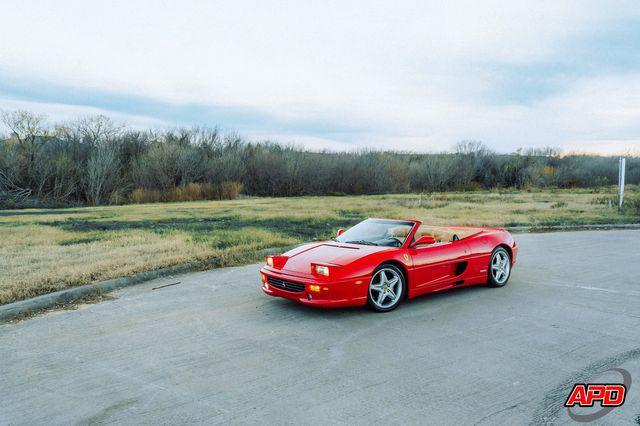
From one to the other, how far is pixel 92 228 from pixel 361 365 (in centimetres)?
1446

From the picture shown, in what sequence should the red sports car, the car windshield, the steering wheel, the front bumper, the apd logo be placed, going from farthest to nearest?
the car windshield
the steering wheel
the red sports car
the front bumper
the apd logo

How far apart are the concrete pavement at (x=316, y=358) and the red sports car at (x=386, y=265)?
27 cm

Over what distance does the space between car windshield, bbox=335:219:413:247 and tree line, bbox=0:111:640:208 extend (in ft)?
110

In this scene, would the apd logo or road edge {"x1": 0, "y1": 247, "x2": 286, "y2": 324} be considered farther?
road edge {"x1": 0, "y1": 247, "x2": 286, "y2": 324}

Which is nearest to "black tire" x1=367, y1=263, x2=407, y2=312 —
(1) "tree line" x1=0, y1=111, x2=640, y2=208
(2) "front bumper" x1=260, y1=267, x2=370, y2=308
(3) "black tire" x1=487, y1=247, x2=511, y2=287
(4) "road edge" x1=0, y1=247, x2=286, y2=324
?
(2) "front bumper" x1=260, y1=267, x2=370, y2=308

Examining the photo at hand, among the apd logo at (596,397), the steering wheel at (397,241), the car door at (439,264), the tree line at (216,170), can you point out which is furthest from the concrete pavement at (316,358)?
the tree line at (216,170)

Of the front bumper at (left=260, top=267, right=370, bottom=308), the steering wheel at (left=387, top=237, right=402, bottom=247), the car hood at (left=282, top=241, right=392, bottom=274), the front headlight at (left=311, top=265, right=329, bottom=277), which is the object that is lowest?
the front bumper at (left=260, top=267, right=370, bottom=308)

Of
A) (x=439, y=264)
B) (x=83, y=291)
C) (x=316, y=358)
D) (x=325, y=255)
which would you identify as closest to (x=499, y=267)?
(x=439, y=264)

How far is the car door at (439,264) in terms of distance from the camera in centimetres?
676

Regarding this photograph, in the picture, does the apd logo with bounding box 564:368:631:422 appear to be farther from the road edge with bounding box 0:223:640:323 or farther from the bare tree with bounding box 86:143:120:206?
the bare tree with bounding box 86:143:120:206

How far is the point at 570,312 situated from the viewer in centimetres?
634

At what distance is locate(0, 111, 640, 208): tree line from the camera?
39.4m

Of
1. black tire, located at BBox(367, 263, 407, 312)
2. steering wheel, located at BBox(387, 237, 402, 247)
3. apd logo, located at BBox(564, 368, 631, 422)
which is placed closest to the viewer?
apd logo, located at BBox(564, 368, 631, 422)

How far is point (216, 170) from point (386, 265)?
42175mm
